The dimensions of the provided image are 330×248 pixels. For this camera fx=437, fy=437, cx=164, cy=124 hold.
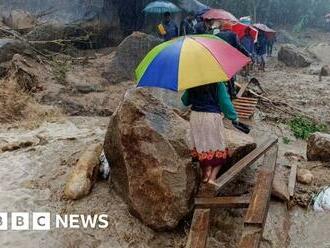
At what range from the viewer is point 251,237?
12.5 feet

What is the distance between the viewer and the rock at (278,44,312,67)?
16.0 m

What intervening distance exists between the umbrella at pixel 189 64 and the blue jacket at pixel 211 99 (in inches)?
14.8

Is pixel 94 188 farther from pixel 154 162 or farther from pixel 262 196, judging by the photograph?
pixel 262 196

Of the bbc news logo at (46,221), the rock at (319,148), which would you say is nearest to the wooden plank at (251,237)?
the bbc news logo at (46,221)

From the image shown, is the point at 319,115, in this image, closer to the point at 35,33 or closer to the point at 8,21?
the point at 35,33

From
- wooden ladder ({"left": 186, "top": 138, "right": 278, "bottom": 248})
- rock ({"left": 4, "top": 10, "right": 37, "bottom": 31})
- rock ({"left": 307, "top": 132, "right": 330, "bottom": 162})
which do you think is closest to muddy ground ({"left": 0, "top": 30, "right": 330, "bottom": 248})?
rock ({"left": 307, "top": 132, "right": 330, "bottom": 162})

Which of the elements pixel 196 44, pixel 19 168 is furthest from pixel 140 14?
pixel 196 44

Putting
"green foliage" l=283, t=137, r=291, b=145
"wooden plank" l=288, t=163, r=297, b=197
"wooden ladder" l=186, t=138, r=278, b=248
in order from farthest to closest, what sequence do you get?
1. "green foliage" l=283, t=137, r=291, b=145
2. "wooden plank" l=288, t=163, r=297, b=197
3. "wooden ladder" l=186, t=138, r=278, b=248

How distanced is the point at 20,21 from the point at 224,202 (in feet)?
31.8

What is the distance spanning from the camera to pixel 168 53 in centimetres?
408

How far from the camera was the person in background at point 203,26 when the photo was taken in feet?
30.7

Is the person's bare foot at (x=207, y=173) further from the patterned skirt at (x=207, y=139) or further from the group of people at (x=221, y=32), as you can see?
the group of people at (x=221, y=32)

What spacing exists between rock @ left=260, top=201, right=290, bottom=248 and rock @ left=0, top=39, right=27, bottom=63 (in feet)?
23.9

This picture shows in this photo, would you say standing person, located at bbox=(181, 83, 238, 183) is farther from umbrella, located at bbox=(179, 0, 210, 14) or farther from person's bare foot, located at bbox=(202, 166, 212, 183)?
umbrella, located at bbox=(179, 0, 210, 14)
